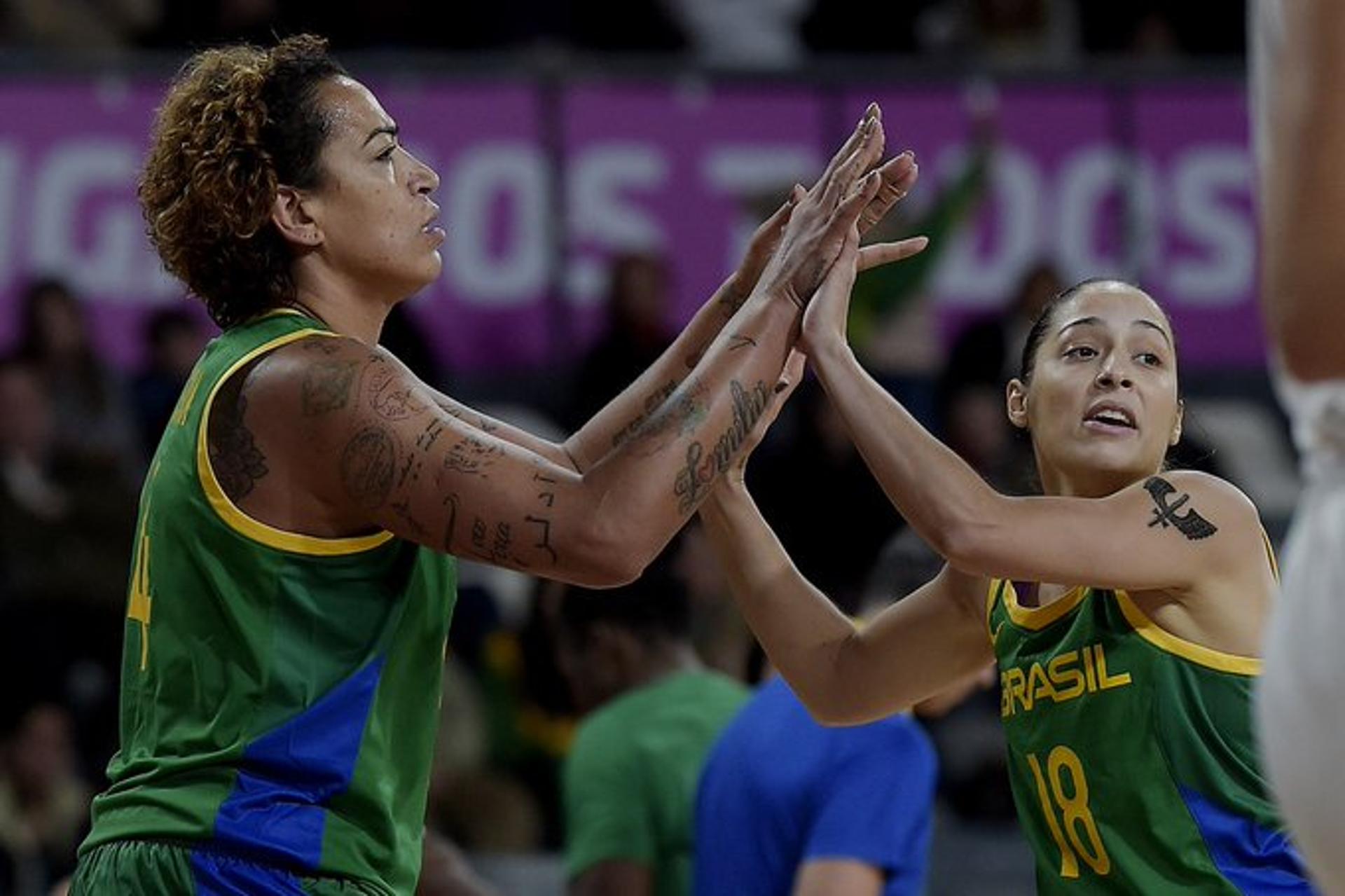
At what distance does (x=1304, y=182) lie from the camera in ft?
8.61

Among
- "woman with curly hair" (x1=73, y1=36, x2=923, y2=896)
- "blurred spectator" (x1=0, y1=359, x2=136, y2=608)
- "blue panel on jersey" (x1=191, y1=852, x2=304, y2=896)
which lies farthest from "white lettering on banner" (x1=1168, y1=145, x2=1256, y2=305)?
"blue panel on jersey" (x1=191, y1=852, x2=304, y2=896)

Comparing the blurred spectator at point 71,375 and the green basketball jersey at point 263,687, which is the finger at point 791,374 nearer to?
the green basketball jersey at point 263,687

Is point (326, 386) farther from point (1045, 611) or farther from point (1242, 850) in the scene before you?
point (1242, 850)

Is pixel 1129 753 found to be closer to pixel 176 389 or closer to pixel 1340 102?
pixel 1340 102

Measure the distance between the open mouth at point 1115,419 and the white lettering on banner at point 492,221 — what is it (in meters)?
6.85

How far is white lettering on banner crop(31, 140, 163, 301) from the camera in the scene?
10.6m

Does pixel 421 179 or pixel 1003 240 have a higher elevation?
pixel 421 179

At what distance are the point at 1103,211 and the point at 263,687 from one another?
816cm

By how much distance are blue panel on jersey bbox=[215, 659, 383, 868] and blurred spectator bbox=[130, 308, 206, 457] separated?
646 centimetres

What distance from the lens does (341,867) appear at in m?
3.84

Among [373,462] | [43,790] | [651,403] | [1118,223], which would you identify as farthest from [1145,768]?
[1118,223]

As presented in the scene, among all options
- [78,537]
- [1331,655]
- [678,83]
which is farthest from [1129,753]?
[678,83]

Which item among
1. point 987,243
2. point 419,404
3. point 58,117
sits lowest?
point 987,243

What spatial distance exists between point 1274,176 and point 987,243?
875 cm
